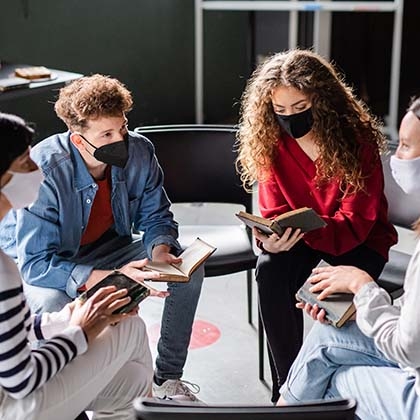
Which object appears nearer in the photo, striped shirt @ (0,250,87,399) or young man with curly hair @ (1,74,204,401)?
striped shirt @ (0,250,87,399)

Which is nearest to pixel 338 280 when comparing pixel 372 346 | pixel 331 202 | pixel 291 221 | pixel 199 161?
pixel 372 346

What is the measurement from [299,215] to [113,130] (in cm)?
59

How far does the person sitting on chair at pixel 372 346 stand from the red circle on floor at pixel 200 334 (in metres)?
0.96

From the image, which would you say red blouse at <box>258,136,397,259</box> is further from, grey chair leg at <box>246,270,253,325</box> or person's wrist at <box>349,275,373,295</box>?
grey chair leg at <box>246,270,253,325</box>

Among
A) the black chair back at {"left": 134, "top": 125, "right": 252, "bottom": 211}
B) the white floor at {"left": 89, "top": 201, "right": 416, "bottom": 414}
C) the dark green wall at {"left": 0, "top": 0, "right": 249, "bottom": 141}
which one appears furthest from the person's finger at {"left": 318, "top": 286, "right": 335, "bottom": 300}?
the dark green wall at {"left": 0, "top": 0, "right": 249, "bottom": 141}

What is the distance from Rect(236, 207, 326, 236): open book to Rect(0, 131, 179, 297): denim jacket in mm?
322

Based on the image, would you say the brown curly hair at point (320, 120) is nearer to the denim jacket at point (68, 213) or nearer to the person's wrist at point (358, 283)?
the denim jacket at point (68, 213)

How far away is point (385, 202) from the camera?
2.42m

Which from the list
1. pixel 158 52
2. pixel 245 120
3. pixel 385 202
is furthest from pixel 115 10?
pixel 385 202

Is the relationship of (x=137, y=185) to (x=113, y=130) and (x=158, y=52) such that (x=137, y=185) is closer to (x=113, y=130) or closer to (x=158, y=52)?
(x=113, y=130)

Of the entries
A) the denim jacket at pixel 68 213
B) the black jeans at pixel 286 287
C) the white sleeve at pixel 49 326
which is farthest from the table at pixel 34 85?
the white sleeve at pixel 49 326

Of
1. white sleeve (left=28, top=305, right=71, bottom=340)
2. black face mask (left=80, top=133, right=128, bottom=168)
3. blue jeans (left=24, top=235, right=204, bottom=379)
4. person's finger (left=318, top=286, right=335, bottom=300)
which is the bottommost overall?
blue jeans (left=24, top=235, right=204, bottom=379)

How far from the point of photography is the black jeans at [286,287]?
231cm

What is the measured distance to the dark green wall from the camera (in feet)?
13.9
